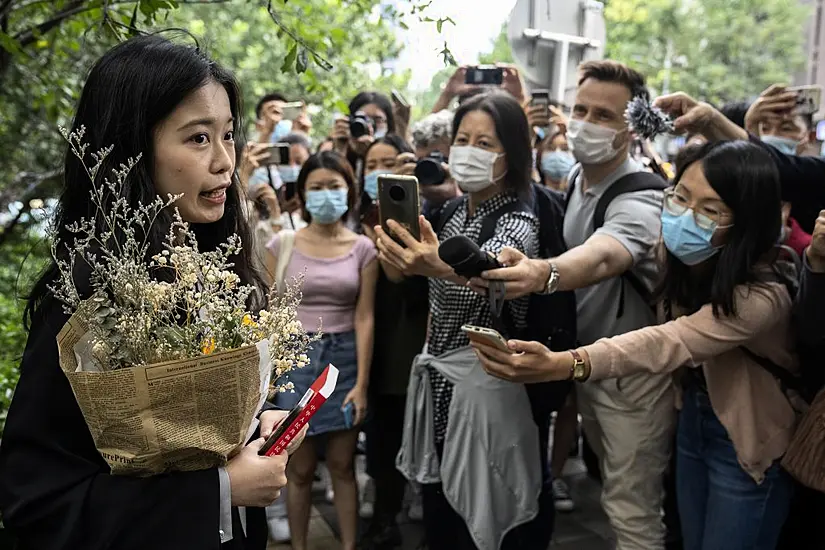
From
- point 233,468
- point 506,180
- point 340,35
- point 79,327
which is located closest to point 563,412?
point 506,180

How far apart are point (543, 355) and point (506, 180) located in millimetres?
897

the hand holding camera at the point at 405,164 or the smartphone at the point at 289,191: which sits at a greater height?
the hand holding camera at the point at 405,164

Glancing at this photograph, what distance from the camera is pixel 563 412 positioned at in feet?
13.8

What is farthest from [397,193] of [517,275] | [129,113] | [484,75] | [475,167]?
[484,75]

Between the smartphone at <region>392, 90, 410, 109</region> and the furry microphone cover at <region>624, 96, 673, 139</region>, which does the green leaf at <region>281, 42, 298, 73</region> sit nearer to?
the furry microphone cover at <region>624, 96, 673, 139</region>

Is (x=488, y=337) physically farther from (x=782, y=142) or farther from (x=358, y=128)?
(x=358, y=128)

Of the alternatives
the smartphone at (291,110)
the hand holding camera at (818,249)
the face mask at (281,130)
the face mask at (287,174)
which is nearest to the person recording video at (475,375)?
the hand holding camera at (818,249)

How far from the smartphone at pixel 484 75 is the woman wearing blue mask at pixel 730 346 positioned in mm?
2130

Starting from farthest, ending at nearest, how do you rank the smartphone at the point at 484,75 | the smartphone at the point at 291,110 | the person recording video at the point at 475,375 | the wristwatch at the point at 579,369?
the smartphone at the point at 291,110 → the smartphone at the point at 484,75 → the person recording video at the point at 475,375 → the wristwatch at the point at 579,369

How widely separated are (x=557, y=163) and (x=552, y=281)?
2.07 m

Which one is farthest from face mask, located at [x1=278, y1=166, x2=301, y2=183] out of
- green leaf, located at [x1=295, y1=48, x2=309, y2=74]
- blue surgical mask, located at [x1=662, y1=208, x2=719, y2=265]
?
blue surgical mask, located at [x1=662, y1=208, x2=719, y2=265]

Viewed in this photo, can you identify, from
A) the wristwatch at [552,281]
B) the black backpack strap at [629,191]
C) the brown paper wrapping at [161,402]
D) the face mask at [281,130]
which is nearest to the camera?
the brown paper wrapping at [161,402]

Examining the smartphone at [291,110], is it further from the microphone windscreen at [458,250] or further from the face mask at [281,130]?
the microphone windscreen at [458,250]

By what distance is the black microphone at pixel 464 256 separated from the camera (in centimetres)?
229
